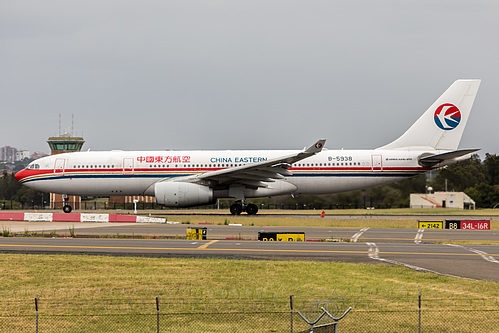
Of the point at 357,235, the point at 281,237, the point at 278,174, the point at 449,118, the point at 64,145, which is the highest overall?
the point at 64,145

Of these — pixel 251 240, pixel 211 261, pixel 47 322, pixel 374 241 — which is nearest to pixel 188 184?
pixel 251 240

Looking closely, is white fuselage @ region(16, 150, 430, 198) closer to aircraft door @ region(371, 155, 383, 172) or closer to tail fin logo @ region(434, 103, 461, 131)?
aircraft door @ region(371, 155, 383, 172)

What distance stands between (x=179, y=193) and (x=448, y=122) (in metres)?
20.9

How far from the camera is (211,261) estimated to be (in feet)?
65.0

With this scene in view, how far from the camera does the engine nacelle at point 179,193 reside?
132ft

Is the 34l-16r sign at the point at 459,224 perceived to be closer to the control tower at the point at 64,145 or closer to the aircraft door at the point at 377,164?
the aircraft door at the point at 377,164

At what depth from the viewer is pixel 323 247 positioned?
23.8 metres

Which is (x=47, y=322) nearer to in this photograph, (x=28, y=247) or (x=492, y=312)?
(x=492, y=312)

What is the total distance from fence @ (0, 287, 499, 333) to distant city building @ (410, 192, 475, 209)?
45.4 metres

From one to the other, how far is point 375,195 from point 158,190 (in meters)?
21.5

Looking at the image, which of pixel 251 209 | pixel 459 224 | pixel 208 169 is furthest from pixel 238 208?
pixel 459 224

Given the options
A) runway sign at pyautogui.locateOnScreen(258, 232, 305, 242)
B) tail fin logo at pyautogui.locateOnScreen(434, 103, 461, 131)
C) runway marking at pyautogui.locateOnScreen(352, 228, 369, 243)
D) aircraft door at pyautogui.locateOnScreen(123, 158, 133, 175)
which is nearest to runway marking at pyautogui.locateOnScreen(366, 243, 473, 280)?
runway marking at pyautogui.locateOnScreen(352, 228, 369, 243)

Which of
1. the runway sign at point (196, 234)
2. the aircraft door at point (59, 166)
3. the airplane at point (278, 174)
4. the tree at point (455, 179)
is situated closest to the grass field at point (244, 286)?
the runway sign at point (196, 234)

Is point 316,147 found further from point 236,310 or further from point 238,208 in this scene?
point 236,310
